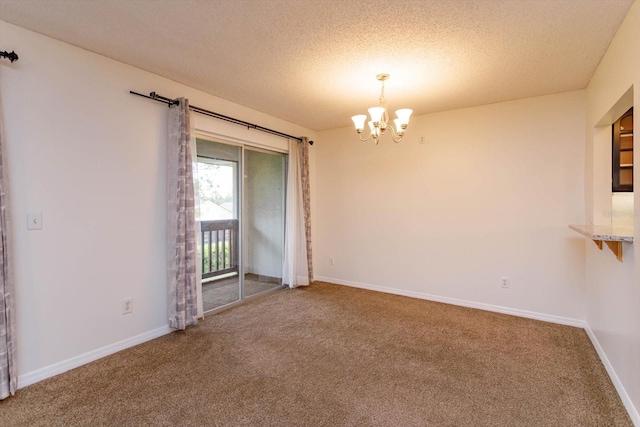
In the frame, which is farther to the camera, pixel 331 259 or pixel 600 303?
pixel 331 259

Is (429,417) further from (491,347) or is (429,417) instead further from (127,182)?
(127,182)

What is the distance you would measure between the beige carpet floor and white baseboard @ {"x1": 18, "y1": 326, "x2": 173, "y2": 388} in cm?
7

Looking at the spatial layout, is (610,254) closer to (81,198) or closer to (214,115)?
(214,115)

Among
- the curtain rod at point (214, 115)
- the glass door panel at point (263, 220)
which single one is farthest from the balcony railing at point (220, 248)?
the curtain rod at point (214, 115)

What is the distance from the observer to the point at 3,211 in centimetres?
206

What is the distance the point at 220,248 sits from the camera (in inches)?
159

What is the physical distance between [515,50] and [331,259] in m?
3.72

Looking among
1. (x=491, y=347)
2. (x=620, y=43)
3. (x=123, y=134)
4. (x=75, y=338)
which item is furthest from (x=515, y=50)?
(x=75, y=338)

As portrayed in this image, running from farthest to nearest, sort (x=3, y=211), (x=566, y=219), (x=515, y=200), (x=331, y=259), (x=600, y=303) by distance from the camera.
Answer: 1. (x=331, y=259)
2. (x=515, y=200)
3. (x=566, y=219)
4. (x=600, y=303)
5. (x=3, y=211)

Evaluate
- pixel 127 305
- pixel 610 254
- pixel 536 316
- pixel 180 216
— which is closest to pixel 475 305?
pixel 536 316

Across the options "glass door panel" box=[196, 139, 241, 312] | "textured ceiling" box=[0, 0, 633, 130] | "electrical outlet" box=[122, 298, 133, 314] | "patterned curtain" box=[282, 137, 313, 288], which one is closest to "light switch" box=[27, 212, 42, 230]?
"electrical outlet" box=[122, 298, 133, 314]

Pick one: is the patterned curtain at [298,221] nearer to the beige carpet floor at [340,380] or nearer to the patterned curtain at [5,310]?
the beige carpet floor at [340,380]

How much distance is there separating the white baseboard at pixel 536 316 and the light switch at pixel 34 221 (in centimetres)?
383

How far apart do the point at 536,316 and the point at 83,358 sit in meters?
4.57
